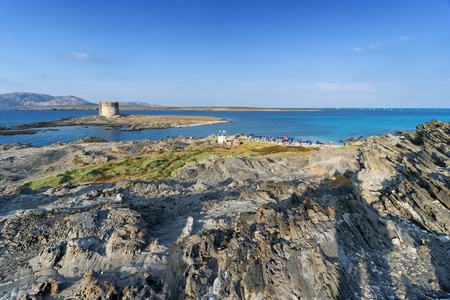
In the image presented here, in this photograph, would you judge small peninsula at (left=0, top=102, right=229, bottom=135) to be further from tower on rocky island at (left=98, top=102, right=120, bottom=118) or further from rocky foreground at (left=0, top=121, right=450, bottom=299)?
rocky foreground at (left=0, top=121, right=450, bottom=299)

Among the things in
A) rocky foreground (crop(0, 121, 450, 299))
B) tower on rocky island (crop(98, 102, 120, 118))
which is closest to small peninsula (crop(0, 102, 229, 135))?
tower on rocky island (crop(98, 102, 120, 118))

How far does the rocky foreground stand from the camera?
654cm

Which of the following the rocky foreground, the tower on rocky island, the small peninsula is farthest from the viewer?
the tower on rocky island

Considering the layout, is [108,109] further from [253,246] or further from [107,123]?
[253,246]

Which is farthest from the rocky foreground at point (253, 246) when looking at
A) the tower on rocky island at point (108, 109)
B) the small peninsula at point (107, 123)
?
the tower on rocky island at point (108, 109)

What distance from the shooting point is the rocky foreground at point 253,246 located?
258 inches

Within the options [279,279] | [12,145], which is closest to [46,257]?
[279,279]

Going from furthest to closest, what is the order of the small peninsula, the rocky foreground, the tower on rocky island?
the tower on rocky island
the small peninsula
the rocky foreground

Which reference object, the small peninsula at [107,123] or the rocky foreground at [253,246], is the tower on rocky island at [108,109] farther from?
the rocky foreground at [253,246]

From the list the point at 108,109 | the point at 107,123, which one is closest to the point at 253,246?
the point at 107,123

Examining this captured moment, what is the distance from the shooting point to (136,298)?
20.6 feet

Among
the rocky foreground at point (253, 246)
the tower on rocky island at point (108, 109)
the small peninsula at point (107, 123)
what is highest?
the tower on rocky island at point (108, 109)

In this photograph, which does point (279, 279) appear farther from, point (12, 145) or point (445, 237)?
point (12, 145)

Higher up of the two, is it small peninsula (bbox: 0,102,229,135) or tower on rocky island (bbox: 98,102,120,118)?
tower on rocky island (bbox: 98,102,120,118)
